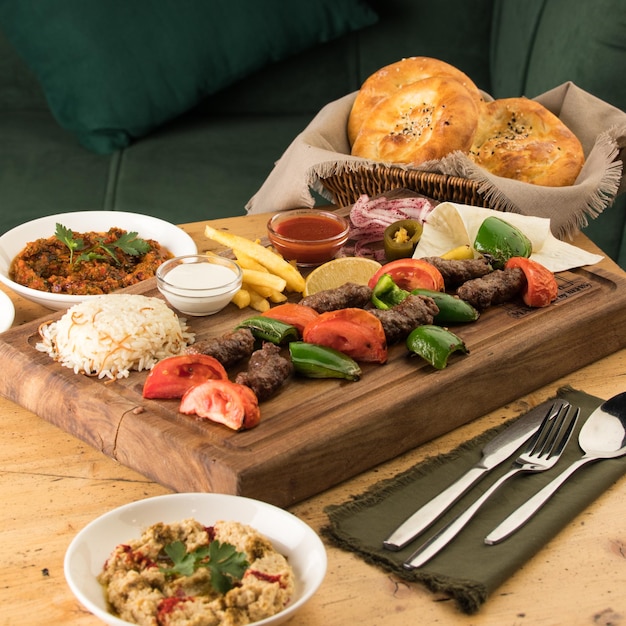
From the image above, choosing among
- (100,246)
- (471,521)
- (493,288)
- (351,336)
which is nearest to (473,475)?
(471,521)

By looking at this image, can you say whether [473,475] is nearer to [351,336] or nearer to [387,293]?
[351,336]

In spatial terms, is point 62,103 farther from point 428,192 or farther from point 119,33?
point 428,192

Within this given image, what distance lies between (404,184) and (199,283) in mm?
922

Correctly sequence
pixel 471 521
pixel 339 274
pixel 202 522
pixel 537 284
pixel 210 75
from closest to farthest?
pixel 202 522 → pixel 471 521 → pixel 537 284 → pixel 339 274 → pixel 210 75

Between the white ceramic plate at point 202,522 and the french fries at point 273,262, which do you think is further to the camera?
the french fries at point 273,262

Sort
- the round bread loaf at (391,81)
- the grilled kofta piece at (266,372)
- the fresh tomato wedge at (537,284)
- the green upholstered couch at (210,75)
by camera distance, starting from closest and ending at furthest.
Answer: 1. the grilled kofta piece at (266,372)
2. the fresh tomato wedge at (537,284)
3. the round bread loaf at (391,81)
4. the green upholstered couch at (210,75)

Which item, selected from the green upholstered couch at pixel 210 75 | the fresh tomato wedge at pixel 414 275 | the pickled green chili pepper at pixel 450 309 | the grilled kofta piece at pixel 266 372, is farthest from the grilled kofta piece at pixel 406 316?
the green upholstered couch at pixel 210 75

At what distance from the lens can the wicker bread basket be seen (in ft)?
8.90

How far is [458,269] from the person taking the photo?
2293 millimetres

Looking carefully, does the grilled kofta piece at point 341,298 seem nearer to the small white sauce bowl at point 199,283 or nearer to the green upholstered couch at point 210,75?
A: the small white sauce bowl at point 199,283

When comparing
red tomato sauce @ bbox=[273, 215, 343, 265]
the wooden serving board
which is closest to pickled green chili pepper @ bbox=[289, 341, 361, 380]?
the wooden serving board

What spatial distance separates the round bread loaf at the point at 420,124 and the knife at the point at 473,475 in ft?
3.86

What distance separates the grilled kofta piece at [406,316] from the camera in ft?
6.58

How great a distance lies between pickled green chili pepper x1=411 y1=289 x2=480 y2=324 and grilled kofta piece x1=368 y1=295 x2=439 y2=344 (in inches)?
1.0
